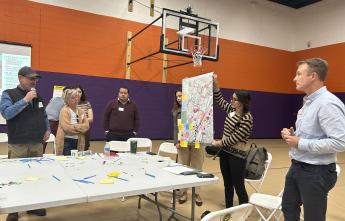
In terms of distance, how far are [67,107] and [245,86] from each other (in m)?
7.97

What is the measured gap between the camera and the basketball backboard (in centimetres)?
701

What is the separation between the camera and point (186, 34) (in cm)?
749

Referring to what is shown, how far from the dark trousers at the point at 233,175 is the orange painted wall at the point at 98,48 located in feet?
18.1

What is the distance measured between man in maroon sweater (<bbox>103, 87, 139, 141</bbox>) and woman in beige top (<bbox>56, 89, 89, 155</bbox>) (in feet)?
2.35

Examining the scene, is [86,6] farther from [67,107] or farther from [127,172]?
[127,172]

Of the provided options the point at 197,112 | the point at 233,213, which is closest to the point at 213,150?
the point at 197,112

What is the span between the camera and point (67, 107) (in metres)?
3.55

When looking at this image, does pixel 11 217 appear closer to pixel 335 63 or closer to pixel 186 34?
pixel 186 34

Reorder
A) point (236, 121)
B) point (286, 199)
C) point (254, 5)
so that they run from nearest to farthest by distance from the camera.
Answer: point (286, 199) < point (236, 121) < point (254, 5)

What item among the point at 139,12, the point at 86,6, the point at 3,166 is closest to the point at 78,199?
the point at 3,166

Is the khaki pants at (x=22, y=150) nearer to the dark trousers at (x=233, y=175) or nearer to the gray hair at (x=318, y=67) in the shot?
the dark trousers at (x=233, y=175)

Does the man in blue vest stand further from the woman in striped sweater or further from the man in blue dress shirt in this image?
the man in blue dress shirt

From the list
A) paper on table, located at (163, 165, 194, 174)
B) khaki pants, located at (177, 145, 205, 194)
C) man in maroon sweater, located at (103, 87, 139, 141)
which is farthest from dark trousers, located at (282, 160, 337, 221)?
man in maroon sweater, located at (103, 87, 139, 141)

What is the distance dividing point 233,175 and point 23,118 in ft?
7.33
